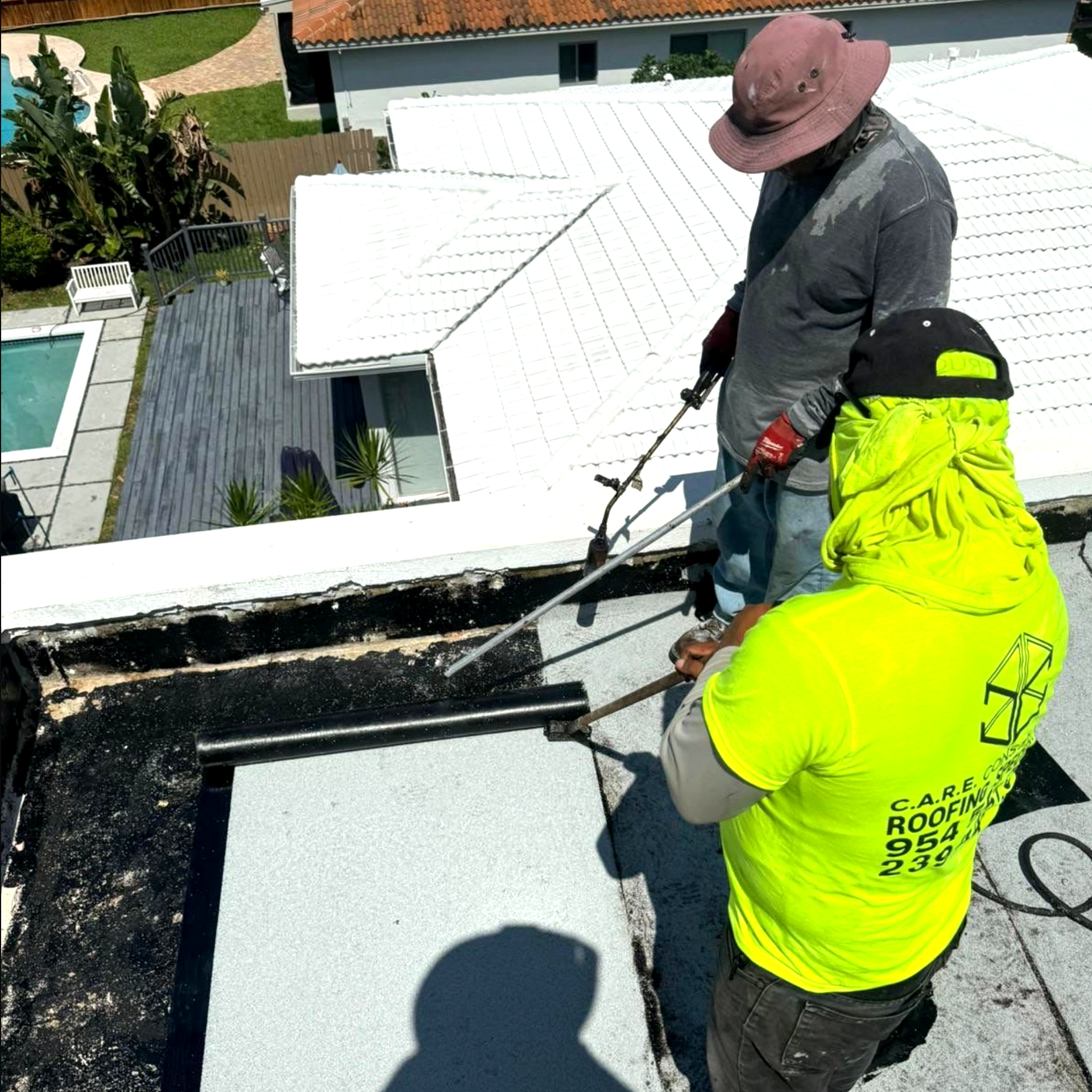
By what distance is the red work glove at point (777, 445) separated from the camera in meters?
2.93

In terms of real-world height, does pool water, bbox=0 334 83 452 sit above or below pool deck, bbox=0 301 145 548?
below

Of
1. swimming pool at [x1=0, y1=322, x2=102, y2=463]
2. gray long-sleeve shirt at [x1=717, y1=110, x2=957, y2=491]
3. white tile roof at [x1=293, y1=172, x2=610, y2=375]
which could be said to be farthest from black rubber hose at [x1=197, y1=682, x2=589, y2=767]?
swimming pool at [x1=0, y1=322, x2=102, y2=463]

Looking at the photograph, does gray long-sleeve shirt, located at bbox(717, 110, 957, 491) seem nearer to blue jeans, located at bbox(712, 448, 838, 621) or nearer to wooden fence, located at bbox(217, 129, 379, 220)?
blue jeans, located at bbox(712, 448, 838, 621)

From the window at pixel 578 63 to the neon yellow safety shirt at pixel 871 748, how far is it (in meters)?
21.3

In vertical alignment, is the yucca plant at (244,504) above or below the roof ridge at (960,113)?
below

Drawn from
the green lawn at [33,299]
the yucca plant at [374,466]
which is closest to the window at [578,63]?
the green lawn at [33,299]

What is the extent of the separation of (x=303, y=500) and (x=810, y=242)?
8.44 meters

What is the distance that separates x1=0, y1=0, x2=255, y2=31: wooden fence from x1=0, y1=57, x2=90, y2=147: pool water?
2.36 metres

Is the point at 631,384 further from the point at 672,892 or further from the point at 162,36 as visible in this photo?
the point at 162,36

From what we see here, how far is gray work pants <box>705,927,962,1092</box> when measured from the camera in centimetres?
207

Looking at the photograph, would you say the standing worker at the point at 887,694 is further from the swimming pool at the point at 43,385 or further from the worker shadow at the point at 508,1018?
the swimming pool at the point at 43,385

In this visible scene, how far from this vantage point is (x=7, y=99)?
26375 mm

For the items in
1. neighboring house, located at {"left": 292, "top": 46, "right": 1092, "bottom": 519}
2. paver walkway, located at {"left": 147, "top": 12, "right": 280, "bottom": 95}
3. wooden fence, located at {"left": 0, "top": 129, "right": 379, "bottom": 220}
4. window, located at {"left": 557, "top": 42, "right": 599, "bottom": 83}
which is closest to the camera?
neighboring house, located at {"left": 292, "top": 46, "right": 1092, "bottom": 519}

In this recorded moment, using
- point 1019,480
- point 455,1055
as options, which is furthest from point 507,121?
point 455,1055
